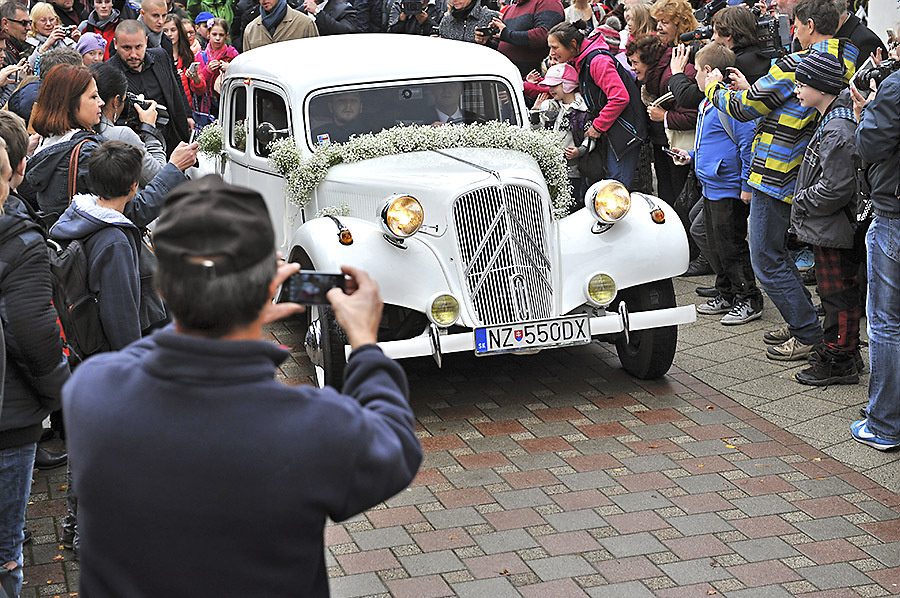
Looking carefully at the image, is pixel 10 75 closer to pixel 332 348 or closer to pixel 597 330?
pixel 332 348

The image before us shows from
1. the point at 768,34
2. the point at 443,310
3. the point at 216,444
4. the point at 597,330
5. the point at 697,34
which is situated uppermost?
the point at 768,34

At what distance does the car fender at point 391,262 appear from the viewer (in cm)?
588

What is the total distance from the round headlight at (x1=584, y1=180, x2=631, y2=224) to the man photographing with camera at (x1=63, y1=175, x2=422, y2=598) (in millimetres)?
4491

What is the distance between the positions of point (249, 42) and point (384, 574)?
333 inches

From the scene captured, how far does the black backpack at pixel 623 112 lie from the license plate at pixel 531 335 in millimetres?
3151

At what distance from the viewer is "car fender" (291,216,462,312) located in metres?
5.88

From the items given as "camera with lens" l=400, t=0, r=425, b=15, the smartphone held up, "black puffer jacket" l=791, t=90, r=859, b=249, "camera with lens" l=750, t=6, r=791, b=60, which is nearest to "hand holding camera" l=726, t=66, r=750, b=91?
"black puffer jacket" l=791, t=90, r=859, b=249

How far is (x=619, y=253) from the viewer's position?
6230 mm

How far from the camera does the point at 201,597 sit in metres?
1.89

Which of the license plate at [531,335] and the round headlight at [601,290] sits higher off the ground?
the round headlight at [601,290]

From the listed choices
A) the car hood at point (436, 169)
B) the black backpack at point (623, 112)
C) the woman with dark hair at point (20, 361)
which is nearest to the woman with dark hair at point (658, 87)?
the black backpack at point (623, 112)

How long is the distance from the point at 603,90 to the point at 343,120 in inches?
102

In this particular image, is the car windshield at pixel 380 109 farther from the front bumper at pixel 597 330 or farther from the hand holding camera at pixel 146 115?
the front bumper at pixel 597 330

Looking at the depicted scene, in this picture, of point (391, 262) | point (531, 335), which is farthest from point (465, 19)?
point (531, 335)
